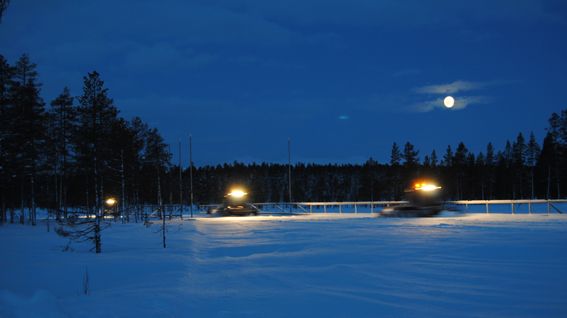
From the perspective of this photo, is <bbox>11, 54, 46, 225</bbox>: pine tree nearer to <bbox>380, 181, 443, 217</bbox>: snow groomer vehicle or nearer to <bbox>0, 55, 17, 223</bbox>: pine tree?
<bbox>0, 55, 17, 223</bbox>: pine tree

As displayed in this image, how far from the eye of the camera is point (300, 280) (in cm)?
913

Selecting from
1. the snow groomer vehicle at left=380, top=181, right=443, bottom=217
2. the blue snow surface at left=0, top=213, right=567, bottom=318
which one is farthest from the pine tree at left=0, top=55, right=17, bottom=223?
the snow groomer vehicle at left=380, top=181, right=443, bottom=217

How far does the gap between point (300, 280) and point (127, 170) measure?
116 ft

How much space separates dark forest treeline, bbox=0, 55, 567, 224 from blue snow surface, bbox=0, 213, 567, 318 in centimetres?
659

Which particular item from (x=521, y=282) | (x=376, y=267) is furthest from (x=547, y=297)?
(x=376, y=267)

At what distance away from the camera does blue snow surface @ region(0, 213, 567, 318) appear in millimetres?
6777

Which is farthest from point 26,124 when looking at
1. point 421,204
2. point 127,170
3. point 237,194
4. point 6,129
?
point 421,204

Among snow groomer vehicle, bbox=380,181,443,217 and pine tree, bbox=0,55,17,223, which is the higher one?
pine tree, bbox=0,55,17,223

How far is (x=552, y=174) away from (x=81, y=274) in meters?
75.8

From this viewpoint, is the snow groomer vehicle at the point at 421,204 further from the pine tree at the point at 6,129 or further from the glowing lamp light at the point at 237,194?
the pine tree at the point at 6,129

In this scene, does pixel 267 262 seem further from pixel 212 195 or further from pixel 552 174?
pixel 212 195

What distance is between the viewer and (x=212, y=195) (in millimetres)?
112688

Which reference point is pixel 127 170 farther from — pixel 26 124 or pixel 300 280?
pixel 300 280

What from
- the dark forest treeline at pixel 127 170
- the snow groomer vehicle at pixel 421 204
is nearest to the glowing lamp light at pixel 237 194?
the dark forest treeline at pixel 127 170
